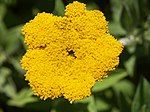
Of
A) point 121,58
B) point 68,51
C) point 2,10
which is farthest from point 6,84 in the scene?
point 68,51

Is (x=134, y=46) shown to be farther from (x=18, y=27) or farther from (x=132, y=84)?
(x=18, y=27)

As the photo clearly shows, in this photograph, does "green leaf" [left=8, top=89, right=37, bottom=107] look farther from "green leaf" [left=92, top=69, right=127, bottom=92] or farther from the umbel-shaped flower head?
the umbel-shaped flower head

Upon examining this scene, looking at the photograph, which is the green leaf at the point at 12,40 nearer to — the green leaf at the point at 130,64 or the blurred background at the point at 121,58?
the blurred background at the point at 121,58

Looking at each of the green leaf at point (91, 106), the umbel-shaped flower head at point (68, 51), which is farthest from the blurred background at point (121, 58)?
the umbel-shaped flower head at point (68, 51)

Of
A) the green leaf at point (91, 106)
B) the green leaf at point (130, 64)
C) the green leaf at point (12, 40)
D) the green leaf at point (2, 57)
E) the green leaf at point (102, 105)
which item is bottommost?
the green leaf at point (91, 106)

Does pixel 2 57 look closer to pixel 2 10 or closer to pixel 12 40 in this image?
pixel 12 40

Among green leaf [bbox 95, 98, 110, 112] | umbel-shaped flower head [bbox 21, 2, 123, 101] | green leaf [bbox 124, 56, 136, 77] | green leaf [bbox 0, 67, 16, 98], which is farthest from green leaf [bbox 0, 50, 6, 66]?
umbel-shaped flower head [bbox 21, 2, 123, 101]
